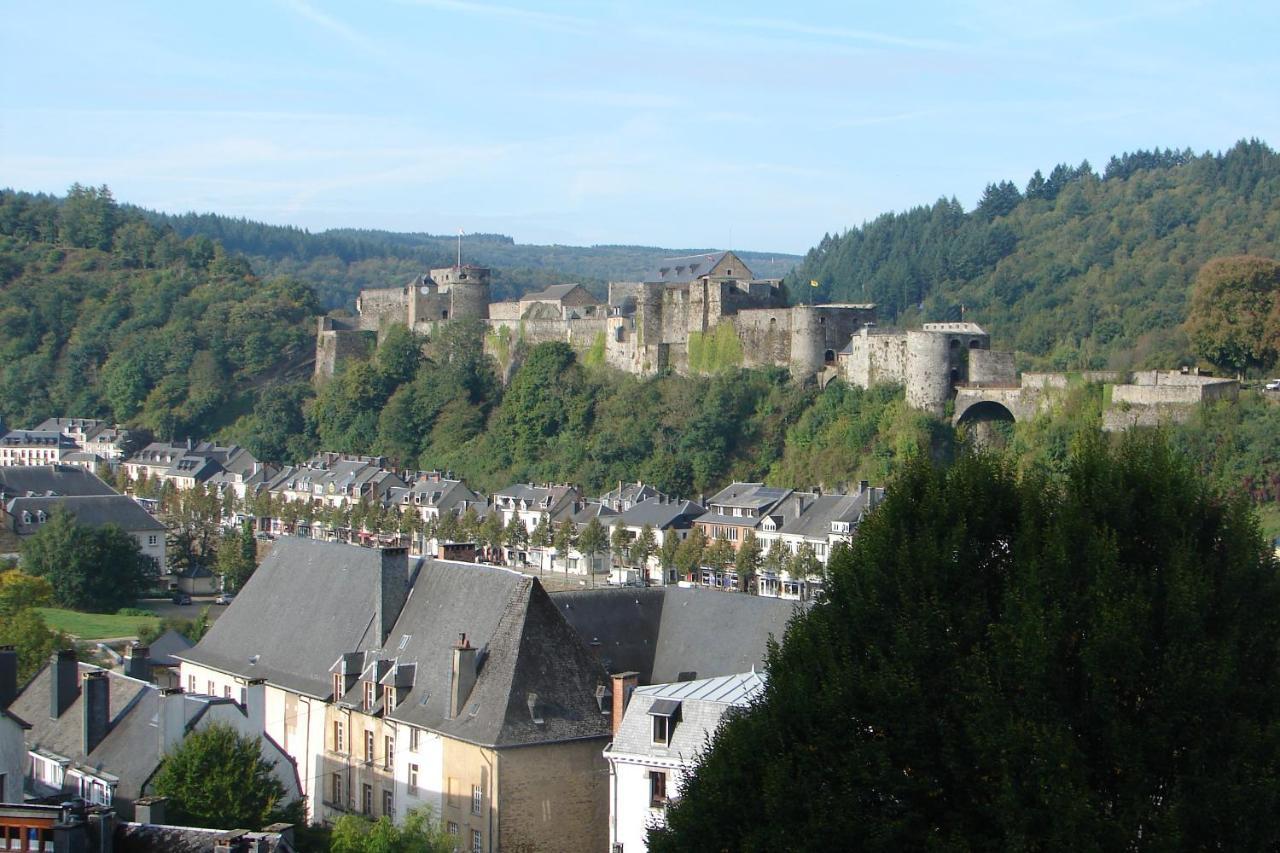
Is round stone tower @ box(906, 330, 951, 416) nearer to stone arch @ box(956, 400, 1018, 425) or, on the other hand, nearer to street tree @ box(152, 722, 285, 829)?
stone arch @ box(956, 400, 1018, 425)

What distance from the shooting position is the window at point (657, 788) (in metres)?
22.9

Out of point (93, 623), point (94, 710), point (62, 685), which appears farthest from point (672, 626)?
point (93, 623)

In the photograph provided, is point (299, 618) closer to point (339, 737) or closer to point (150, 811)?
point (339, 737)

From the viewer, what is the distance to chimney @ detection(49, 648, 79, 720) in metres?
25.6

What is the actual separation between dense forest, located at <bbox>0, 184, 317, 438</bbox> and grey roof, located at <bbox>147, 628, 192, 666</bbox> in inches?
2267

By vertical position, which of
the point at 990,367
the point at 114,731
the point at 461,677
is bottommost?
the point at 114,731

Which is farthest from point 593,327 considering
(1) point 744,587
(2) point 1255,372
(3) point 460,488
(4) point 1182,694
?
(4) point 1182,694

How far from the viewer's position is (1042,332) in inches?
3770

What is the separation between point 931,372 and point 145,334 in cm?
5676

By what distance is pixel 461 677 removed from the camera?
83.8ft

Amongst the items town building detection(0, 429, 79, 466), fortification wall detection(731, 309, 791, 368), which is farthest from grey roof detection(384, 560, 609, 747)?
town building detection(0, 429, 79, 466)

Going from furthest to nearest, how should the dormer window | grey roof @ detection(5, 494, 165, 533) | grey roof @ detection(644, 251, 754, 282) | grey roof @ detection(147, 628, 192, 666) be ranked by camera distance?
grey roof @ detection(644, 251, 754, 282) → grey roof @ detection(5, 494, 165, 533) → grey roof @ detection(147, 628, 192, 666) → the dormer window

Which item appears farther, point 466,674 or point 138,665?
point 138,665

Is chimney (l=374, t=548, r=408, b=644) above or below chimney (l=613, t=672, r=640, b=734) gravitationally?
above
